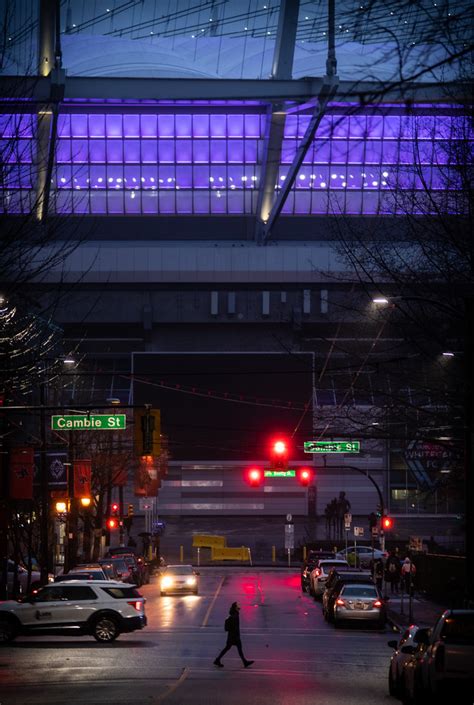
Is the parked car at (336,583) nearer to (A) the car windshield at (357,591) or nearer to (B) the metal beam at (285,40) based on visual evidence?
(A) the car windshield at (357,591)

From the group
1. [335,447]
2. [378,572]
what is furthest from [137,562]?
[335,447]

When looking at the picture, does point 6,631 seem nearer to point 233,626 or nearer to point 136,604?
point 136,604

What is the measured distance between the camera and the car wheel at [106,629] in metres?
30.1

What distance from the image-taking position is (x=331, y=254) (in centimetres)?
8431

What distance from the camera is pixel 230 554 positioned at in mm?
80000

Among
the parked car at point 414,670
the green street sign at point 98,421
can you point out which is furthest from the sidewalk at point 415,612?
the parked car at point 414,670

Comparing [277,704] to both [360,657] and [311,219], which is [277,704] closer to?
[360,657]

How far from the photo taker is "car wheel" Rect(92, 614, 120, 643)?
30.1m

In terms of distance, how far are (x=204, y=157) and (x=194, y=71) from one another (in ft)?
31.3

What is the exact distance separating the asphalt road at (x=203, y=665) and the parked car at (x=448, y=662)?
2002 mm

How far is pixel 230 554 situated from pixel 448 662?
211 feet

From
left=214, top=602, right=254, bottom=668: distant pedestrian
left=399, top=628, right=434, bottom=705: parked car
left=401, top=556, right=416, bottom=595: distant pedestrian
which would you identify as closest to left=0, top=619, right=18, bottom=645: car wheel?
left=214, top=602, right=254, bottom=668: distant pedestrian

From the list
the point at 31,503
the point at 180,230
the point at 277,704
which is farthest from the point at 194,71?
the point at 277,704

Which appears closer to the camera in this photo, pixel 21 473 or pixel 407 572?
pixel 21 473
